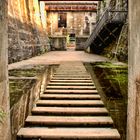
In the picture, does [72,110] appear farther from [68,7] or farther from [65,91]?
[68,7]

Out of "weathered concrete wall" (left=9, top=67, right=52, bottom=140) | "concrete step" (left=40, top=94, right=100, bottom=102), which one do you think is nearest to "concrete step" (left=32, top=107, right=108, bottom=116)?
"weathered concrete wall" (left=9, top=67, right=52, bottom=140)

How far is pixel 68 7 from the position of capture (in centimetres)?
2992

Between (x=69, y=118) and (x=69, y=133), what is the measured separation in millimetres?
552

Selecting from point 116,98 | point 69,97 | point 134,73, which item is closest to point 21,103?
point 69,97

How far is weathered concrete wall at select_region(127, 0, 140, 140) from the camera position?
8.35 ft

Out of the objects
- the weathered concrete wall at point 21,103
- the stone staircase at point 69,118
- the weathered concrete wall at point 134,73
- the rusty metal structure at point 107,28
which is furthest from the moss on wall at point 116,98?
the rusty metal structure at point 107,28

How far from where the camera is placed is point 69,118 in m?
3.72

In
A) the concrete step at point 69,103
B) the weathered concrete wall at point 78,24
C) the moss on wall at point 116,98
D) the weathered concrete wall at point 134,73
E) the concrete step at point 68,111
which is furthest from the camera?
the weathered concrete wall at point 78,24

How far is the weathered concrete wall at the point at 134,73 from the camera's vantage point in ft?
8.35

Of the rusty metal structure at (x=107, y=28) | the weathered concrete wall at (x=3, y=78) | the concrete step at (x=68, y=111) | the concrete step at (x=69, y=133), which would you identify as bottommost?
the concrete step at (x=69, y=133)

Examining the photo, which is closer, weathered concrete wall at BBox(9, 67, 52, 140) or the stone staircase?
the stone staircase

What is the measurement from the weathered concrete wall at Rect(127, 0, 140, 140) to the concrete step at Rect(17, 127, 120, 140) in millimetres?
306

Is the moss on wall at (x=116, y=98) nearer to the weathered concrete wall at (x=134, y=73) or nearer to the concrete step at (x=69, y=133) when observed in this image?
the concrete step at (x=69, y=133)

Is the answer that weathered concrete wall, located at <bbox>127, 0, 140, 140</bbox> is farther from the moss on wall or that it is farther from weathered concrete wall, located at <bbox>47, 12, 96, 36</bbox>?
weathered concrete wall, located at <bbox>47, 12, 96, 36</bbox>
